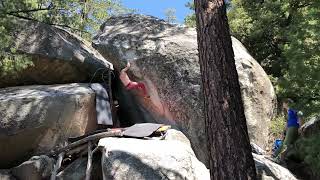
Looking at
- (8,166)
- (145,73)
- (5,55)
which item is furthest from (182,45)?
(8,166)

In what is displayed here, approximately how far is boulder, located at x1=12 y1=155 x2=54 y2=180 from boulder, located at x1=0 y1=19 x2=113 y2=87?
9.45 ft

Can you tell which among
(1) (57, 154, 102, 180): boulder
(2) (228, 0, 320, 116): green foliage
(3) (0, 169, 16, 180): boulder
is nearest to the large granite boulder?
(2) (228, 0, 320, 116): green foliage

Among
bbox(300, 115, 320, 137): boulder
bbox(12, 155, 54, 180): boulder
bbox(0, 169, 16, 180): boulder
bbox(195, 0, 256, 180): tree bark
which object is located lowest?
bbox(0, 169, 16, 180): boulder

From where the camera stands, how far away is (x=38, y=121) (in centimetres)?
1018

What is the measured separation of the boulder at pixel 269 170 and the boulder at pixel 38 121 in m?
3.76

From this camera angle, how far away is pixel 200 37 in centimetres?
600

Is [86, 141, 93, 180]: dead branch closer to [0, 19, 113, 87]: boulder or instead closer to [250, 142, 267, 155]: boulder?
[0, 19, 113, 87]: boulder

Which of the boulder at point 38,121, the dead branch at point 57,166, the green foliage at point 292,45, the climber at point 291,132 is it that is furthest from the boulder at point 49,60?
the green foliage at point 292,45

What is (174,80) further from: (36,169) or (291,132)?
(36,169)

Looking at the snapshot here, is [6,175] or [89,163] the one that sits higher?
[89,163]

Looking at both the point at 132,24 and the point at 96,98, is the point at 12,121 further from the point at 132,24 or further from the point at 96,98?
the point at 132,24

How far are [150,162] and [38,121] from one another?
11.0 ft

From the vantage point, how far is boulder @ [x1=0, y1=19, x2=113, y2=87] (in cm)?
1166

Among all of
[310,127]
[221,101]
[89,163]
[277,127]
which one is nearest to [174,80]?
[89,163]
